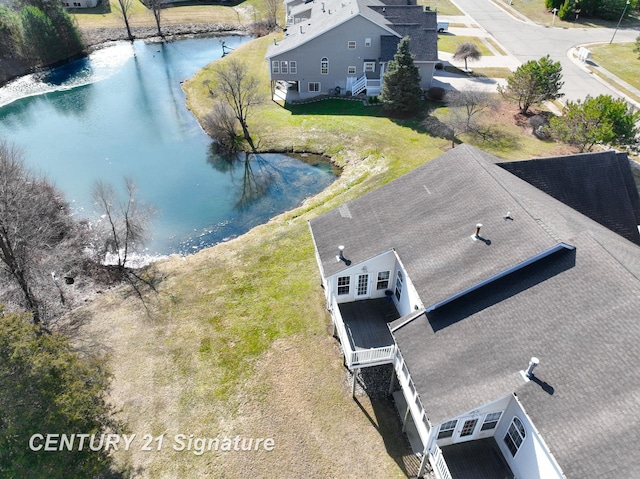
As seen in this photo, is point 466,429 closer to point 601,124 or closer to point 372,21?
point 601,124

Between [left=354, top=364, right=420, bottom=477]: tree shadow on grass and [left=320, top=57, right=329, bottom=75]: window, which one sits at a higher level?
[left=320, top=57, right=329, bottom=75]: window

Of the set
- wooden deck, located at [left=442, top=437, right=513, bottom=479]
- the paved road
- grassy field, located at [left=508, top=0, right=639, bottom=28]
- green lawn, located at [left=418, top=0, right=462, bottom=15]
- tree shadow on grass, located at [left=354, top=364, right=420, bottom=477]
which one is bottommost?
tree shadow on grass, located at [left=354, top=364, right=420, bottom=477]

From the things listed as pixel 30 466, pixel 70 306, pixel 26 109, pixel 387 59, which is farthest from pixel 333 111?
pixel 30 466

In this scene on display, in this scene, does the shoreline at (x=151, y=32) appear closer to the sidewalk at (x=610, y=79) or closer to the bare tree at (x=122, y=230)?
the bare tree at (x=122, y=230)

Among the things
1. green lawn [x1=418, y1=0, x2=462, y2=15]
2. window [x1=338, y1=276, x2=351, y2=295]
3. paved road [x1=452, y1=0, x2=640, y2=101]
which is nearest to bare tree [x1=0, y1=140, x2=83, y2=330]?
window [x1=338, y1=276, x2=351, y2=295]

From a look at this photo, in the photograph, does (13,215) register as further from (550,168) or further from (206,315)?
(550,168)

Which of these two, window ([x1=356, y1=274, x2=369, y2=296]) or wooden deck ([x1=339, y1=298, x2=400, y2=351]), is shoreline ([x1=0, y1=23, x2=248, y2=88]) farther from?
wooden deck ([x1=339, y1=298, x2=400, y2=351])
